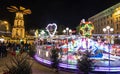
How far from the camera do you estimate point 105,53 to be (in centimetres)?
2547

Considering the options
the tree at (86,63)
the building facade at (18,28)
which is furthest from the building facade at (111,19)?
the tree at (86,63)

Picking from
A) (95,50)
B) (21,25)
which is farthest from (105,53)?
(21,25)

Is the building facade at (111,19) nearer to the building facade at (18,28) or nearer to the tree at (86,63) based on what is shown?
the building facade at (18,28)

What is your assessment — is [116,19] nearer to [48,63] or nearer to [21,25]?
[21,25]

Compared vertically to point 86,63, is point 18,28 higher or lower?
higher

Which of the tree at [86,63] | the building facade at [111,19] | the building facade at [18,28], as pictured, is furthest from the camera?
the building facade at [18,28]

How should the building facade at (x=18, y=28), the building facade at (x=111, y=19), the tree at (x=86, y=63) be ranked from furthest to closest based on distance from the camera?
the building facade at (x=18, y=28) → the building facade at (x=111, y=19) → the tree at (x=86, y=63)

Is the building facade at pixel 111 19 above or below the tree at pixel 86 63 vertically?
above

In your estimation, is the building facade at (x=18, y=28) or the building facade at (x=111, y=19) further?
the building facade at (x=18, y=28)

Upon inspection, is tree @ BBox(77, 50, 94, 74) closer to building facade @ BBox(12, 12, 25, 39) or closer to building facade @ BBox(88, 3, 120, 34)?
building facade @ BBox(88, 3, 120, 34)

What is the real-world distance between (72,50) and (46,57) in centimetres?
395

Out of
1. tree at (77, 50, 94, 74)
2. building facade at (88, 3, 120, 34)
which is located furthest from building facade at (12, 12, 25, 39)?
tree at (77, 50, 94, 74)

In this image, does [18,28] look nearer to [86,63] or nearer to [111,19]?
[111,19]

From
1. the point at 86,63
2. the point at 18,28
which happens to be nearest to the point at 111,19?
the point at 18,28
